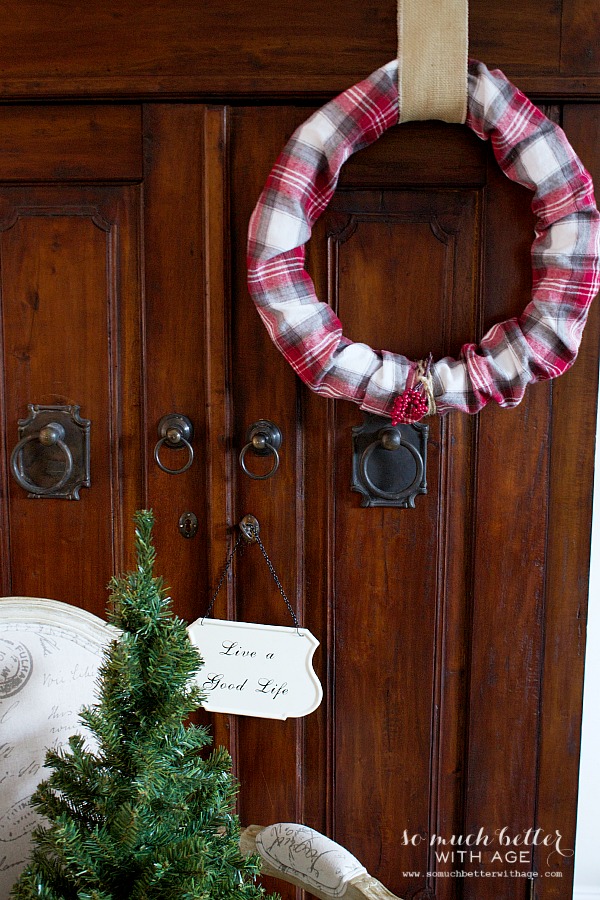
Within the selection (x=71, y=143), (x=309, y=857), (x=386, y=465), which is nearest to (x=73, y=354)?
(x=71, y=143)

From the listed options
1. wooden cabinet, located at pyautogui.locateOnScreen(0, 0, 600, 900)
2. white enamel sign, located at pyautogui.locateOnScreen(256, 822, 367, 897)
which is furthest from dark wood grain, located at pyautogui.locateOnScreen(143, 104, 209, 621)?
white enamel sign, located at pyautogui.locateOnScreen(256, 822, 367, 897)

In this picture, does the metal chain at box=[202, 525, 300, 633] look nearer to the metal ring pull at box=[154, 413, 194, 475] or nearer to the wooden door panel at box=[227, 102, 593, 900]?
the wooden door panel at box=[227, 102, 593, 900]

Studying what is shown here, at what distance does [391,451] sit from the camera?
1.14 meters

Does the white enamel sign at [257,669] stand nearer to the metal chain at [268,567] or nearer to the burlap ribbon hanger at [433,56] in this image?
the metal chain at [268,567]

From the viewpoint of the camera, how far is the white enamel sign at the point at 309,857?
0.90m

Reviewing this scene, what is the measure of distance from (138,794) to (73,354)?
0.73 m

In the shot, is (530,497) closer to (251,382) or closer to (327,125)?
(251,382)

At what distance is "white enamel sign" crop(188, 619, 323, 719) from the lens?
1.14m

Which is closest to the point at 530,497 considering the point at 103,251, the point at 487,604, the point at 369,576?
the point at 487,604

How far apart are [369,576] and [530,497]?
30cm

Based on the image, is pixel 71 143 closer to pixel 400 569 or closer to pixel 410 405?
pixel 410 405

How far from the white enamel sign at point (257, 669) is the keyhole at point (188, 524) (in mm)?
148

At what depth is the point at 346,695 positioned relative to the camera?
118 cm

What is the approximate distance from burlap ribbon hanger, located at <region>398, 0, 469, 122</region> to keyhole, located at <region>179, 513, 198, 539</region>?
72 centimetres
